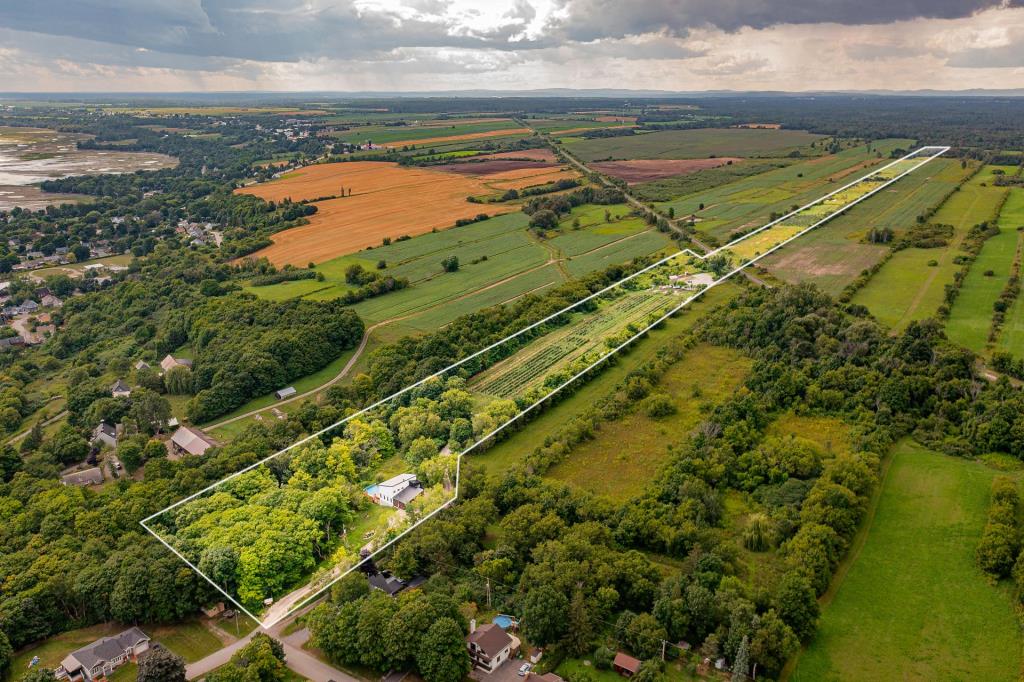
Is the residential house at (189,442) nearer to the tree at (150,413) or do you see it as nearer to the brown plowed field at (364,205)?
the tree at (150,413)

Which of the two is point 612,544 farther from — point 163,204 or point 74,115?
point 74,115

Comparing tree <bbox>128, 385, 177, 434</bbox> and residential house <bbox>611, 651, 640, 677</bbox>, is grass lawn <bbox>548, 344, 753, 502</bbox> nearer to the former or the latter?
residential house <bbox>611, 651, 640, 677</bbox>

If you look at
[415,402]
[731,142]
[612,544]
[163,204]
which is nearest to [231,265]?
[163,204]

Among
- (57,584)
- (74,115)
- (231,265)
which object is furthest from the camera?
(74,115)

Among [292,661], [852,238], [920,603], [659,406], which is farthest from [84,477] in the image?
[852,238]

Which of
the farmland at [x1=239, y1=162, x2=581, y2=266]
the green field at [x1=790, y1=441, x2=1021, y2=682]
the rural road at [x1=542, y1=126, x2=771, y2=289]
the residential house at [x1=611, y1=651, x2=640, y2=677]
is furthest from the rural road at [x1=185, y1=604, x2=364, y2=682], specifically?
the farmland at [x1=239, y1=162, x2=581, y2=266]

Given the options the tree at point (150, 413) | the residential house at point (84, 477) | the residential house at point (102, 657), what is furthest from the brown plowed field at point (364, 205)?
the residential house at point (102, 657)

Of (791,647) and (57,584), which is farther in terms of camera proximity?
(57,584)
